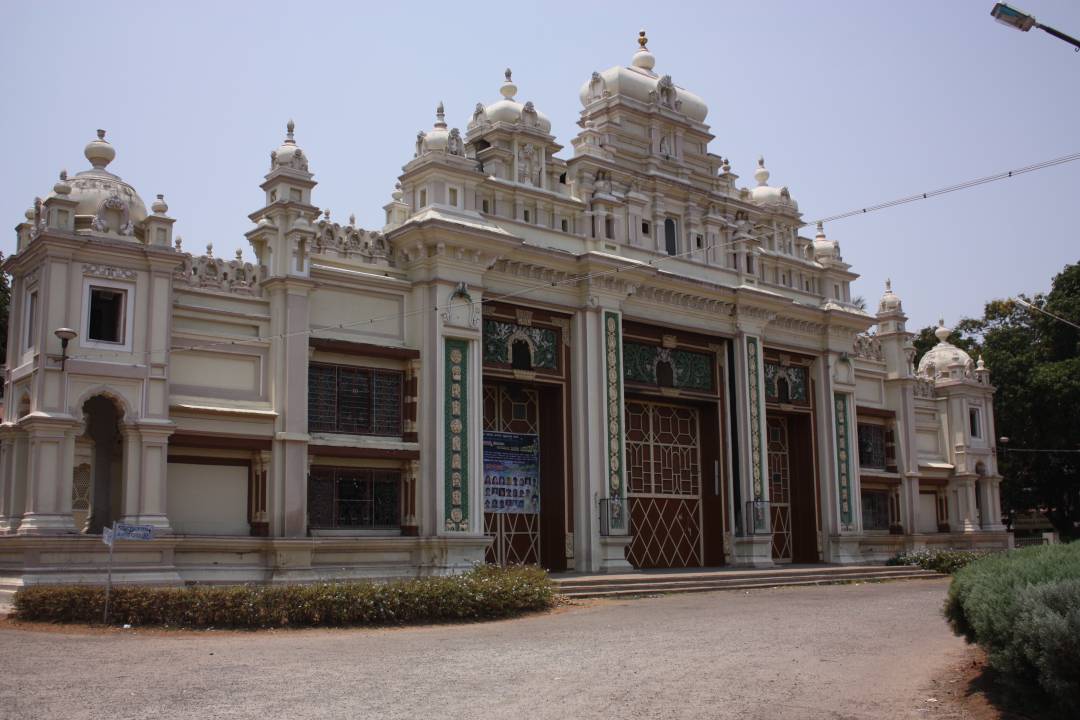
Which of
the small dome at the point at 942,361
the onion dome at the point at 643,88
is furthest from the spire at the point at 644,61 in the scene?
the small dome at the point at 942,361

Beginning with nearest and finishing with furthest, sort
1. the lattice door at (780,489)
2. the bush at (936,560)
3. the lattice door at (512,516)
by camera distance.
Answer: the lattice door at (512,516), the bush at (936,560), the lattice door at (780,489)

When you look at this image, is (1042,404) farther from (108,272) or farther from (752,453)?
(108,272)

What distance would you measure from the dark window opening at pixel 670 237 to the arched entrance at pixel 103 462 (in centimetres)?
1630

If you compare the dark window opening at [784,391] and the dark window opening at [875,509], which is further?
the dark window opening at [875,509]

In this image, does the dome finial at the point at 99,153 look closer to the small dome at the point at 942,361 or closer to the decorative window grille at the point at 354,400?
the decorative window grille at the point at 354,400

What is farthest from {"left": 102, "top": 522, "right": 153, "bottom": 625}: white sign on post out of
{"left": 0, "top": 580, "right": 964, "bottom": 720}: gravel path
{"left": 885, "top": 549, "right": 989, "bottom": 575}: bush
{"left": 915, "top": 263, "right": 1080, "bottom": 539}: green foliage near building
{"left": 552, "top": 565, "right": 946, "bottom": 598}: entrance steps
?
{"left": 915, "top": 263, "right": 1080, "bottom": 539}: green foliage near building

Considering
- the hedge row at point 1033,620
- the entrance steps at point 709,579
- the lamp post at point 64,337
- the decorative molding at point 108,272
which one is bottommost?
the entrance steps at point 709,579

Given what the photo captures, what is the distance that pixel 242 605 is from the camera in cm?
1780

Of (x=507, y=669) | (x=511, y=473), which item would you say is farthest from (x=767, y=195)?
(x=507, y=669)

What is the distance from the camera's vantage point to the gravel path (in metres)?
10.7

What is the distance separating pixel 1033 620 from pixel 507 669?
5.93 meters

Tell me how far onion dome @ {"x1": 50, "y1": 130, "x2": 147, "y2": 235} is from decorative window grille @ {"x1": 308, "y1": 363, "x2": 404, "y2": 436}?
487 cm

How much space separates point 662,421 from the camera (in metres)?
32.1

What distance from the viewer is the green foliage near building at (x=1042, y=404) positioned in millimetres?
47031
